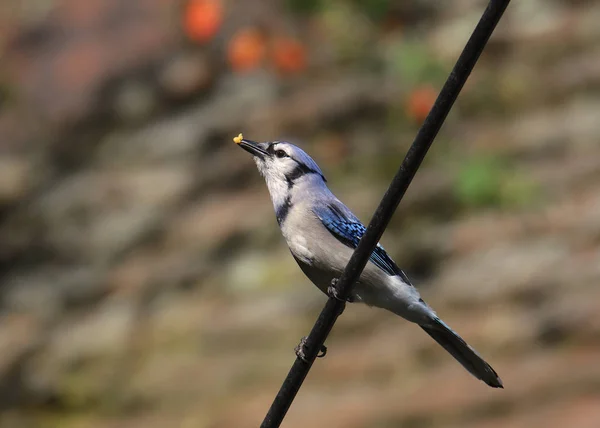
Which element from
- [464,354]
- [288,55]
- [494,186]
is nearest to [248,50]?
[288,55]

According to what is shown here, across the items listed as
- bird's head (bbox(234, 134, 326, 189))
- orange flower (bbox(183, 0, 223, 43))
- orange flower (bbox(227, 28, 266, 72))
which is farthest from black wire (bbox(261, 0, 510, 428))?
orange flower (bbox(183, 0, 223, 43))

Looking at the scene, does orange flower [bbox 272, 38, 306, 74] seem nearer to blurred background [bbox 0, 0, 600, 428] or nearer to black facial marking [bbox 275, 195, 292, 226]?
blurred background [bbox 0, 0, 600, 428]

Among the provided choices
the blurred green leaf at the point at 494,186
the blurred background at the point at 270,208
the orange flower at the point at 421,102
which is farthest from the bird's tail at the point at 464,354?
the orange flower at the point at 421,102

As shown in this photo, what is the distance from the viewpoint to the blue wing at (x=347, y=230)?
367 cm

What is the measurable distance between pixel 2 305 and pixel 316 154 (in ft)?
13.8

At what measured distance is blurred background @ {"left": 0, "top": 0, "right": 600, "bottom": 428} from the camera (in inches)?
305

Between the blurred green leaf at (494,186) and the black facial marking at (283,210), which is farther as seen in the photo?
the blurred green leaf at (494,186)

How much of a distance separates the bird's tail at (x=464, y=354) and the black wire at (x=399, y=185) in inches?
38.0

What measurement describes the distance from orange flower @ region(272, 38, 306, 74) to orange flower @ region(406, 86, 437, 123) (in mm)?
1587

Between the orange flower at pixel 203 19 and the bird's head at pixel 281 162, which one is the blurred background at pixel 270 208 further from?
the bird's head at pixel 281 162

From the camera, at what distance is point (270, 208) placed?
9.57m

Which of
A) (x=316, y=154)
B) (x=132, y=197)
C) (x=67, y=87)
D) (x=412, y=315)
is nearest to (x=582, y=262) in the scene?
(x=316, y=154)

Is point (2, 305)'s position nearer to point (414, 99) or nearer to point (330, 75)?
point (330, 75)

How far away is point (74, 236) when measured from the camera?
10641mm
